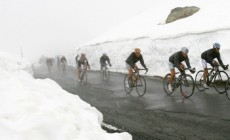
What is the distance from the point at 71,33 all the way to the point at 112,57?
15131 cm

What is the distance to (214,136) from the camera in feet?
24.1

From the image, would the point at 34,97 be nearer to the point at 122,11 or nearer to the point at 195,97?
the point at 195,97

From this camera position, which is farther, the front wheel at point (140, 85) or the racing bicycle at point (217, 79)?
the front wheel at point (140, 85)

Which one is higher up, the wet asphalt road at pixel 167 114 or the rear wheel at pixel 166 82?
the rear wheel at pixel 166 82

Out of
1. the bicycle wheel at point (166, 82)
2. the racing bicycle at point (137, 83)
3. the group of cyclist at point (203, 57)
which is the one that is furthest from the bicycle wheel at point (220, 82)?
the racing bicycle at point (137, 83)

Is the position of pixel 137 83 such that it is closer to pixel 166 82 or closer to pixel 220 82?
pixel 166 82

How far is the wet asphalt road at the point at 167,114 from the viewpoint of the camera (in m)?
7.82

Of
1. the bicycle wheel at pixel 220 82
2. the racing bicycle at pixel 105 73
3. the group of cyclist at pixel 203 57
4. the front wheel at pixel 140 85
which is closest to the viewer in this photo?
the group of cyclist at pixel 203 57

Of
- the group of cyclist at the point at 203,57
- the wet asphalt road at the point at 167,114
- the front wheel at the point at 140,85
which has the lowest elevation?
the wet asphalt road at the point at 167,114

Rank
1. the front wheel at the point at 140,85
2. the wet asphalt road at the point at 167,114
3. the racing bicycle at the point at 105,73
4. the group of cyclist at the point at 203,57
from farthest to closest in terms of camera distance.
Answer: the racing bicycle at the point at 105,73
the front wheel at the point at 140,85
the group of cyclist at the point at 203,57
the wet asphalt road at the point at 167,114

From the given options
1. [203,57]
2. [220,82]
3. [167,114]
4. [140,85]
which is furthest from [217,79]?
[140,85]

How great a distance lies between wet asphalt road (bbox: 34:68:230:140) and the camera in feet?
25.7

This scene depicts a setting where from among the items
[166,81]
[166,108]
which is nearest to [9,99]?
[166,108]

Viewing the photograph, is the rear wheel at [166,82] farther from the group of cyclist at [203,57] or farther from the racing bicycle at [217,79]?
the racing bicycle at [217,79]
